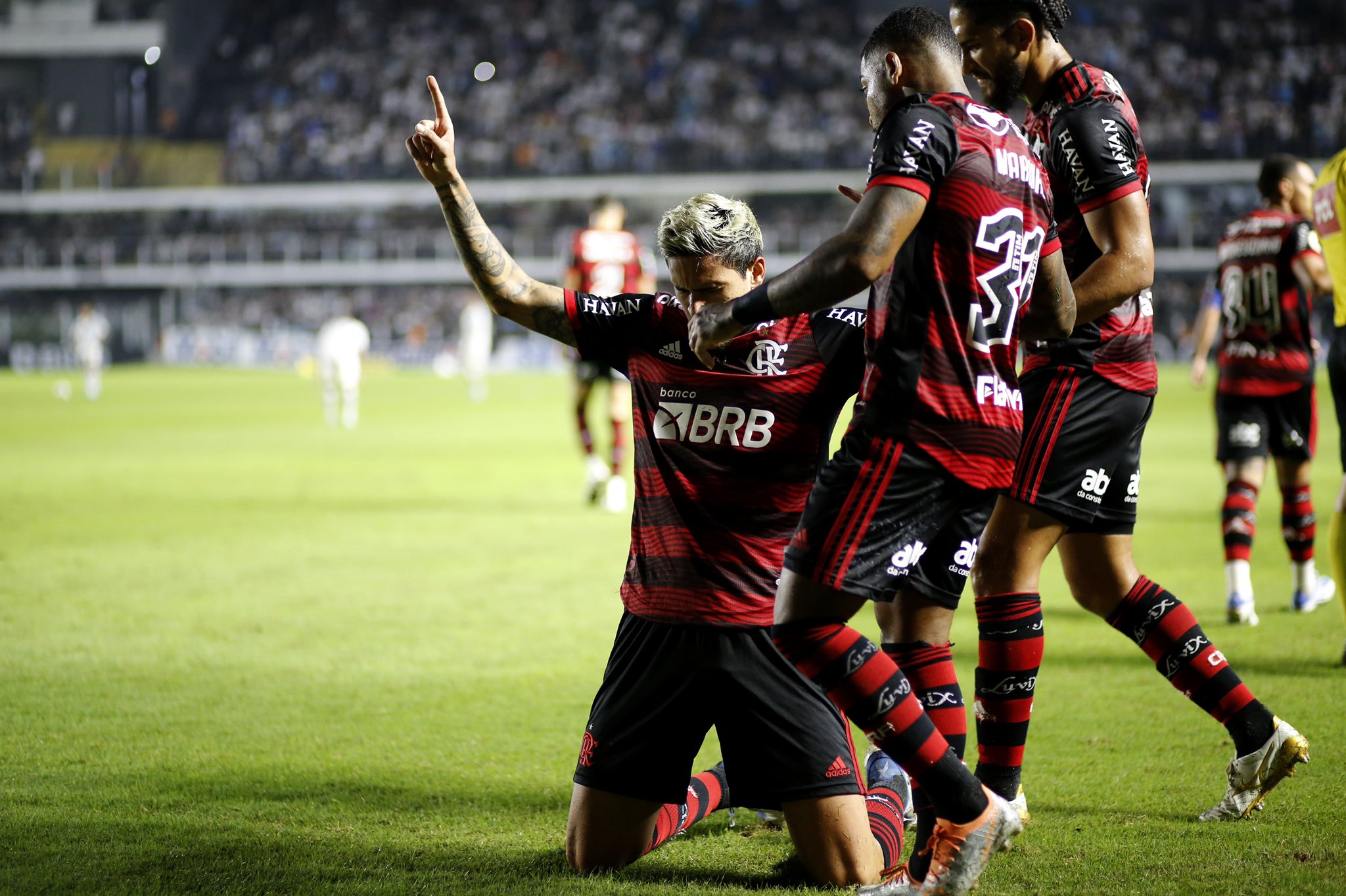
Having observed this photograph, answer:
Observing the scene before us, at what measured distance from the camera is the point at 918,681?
3010 mm

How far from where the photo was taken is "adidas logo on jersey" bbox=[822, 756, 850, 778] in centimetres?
307

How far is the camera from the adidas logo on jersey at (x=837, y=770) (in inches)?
121

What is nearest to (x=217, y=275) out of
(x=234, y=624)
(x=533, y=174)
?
(x=533, y=174)

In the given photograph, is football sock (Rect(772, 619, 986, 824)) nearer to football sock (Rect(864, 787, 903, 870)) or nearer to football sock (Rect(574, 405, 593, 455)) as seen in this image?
football sock (Rect(864, 787, 903, 870))

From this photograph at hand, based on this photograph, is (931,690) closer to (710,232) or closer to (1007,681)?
(1007,681)

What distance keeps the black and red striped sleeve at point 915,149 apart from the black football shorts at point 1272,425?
14.6 feet

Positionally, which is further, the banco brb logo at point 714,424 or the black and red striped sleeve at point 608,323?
the black and red striped sleeve at point 608,323

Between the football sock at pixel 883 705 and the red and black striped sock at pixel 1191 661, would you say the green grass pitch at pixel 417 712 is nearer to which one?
the red and black striped sock at pixel 1191 661

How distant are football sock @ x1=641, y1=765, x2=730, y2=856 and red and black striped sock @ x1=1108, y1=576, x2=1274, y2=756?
1.20 meters

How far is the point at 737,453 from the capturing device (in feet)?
10.4

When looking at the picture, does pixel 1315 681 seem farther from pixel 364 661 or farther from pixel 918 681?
pixel 364 661

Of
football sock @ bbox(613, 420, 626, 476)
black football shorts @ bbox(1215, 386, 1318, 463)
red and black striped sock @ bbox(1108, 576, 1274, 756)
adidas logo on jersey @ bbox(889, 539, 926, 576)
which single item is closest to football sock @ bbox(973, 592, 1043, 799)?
red and black striped sock @ bbox(1108, 576, 1274, 756)

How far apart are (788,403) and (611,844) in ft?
3.79

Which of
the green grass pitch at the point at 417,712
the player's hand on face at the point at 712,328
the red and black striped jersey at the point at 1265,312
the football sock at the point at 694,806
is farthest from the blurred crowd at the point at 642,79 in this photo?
the player's hand on face at the point at 712,328
